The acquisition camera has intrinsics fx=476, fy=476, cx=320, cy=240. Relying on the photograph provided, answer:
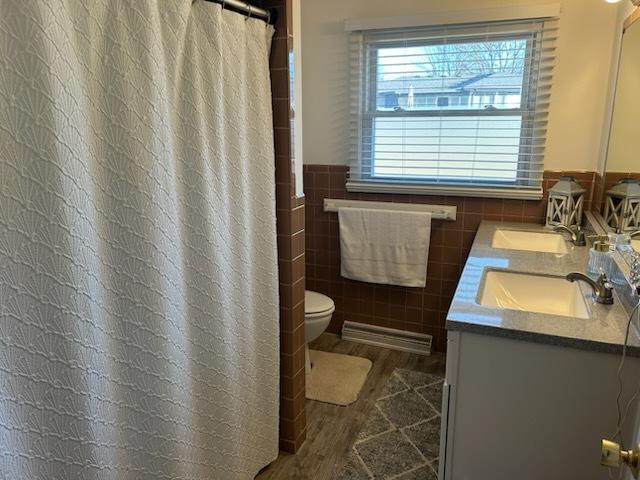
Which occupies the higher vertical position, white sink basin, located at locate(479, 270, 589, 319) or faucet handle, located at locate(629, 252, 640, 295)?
faucet handle, located at locate(629, 252, 640, 295)

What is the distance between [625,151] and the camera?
1.87m

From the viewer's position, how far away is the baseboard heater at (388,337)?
2930 mm

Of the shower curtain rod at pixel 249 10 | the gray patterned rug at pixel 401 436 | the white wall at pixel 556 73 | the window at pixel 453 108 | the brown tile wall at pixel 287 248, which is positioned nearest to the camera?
the shower curtain rod at pixel 249 10

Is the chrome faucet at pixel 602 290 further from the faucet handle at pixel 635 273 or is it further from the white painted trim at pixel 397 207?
the white painted trim at pixel 397 207

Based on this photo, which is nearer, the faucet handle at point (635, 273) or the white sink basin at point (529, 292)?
the faucet handle at point (635, 273)

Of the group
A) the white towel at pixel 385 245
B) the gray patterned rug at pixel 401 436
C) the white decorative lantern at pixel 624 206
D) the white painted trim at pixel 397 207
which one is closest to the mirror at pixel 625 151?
the white decorative lantern at pixel 624 206

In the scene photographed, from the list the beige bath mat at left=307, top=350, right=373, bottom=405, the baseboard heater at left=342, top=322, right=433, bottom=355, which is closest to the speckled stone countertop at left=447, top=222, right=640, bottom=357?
the beige bath mat at left=307, top=350, right=373, bottom=405

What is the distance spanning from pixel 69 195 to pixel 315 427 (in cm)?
163

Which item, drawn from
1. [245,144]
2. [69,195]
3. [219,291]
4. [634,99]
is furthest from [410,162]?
[69,195]

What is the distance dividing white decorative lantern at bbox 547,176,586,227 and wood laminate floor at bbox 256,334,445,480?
40.8 inches

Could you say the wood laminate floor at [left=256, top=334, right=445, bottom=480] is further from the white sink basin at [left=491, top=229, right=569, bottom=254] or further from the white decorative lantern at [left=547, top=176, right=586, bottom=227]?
the white decorative lantern at [left=547, top=176, right=586, bottom=227]

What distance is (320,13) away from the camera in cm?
A: 280

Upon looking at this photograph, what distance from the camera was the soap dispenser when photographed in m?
1.68

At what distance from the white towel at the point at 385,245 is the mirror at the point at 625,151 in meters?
0.92
